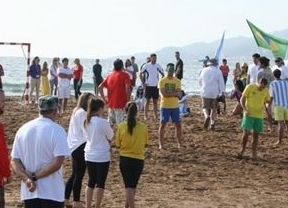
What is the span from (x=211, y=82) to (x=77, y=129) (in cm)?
759

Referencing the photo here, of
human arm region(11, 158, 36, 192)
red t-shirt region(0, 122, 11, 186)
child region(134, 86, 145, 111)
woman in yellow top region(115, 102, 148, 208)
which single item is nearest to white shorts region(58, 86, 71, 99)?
child region(134, 86, 145, 111)

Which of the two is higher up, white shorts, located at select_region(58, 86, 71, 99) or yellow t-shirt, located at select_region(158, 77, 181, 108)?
yellow t-shirt, located at select_region(158, 77, 181, 108)

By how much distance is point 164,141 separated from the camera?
14367 millimetres

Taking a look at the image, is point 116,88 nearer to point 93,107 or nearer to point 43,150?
point 93,107

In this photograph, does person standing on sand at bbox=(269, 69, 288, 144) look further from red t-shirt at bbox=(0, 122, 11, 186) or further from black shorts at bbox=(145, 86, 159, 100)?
red t-shirt at bbox=(0, 122, 11, 186)

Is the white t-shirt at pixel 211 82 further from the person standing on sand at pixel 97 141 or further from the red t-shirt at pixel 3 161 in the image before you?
the red t-shirt at pixel 3 161

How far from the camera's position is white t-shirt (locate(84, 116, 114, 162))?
784cm

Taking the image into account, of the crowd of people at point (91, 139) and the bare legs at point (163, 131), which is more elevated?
the crowd of people at point (91, 139)

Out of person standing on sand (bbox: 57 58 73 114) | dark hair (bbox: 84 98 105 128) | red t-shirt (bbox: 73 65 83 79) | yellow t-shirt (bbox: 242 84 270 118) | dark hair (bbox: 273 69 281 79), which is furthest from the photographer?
red t-shirt (bbox: 73 65 83 79)

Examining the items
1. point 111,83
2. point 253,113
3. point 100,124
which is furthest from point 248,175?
point 100,124

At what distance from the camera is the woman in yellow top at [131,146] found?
7.91m

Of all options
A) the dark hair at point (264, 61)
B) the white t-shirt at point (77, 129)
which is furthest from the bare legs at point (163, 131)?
the white t-shirt at point (77, 129)

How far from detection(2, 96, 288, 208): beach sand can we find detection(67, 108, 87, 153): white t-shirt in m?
1.16

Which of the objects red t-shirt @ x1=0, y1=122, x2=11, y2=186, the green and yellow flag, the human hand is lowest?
the human hand
